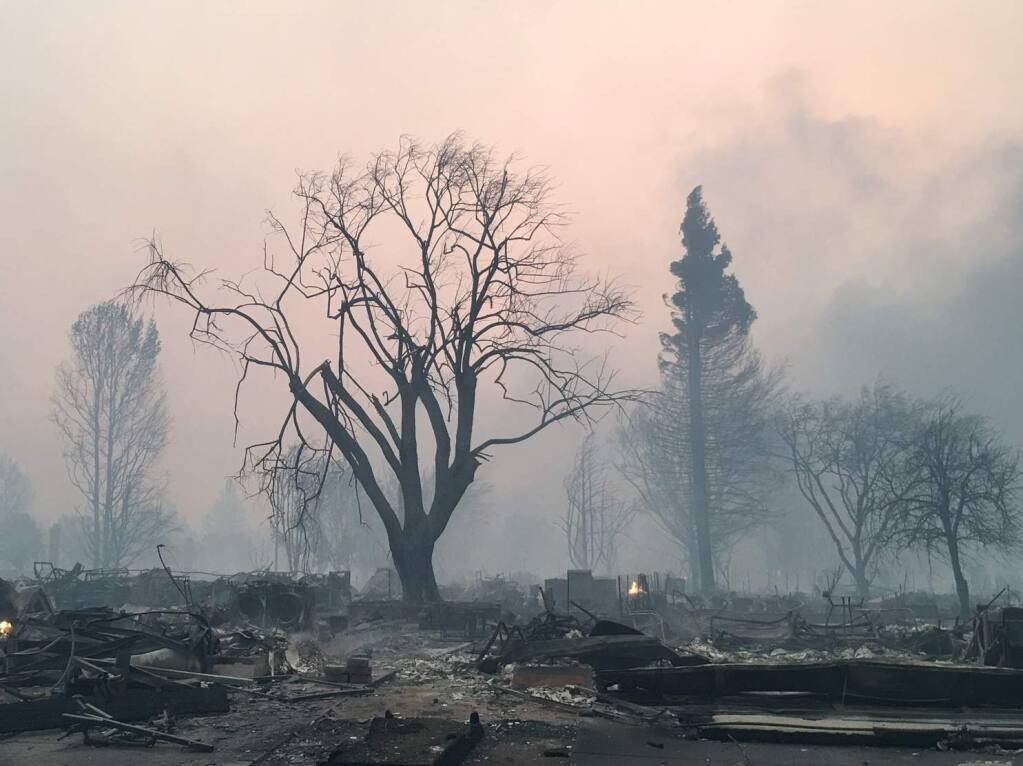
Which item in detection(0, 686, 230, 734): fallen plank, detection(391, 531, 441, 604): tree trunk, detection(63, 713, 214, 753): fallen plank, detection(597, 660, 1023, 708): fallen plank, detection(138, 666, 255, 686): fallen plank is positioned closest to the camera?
detection(63, 713, 214, 753): fallen plank

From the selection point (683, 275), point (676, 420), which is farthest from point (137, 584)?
point (683, 275)

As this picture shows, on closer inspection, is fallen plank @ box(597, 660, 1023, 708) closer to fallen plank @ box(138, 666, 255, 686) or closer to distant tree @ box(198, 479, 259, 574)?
fallen plank @ box(138, 666, 255, 686)

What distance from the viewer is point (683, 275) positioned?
1886 inches

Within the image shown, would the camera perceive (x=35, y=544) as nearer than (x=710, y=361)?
No

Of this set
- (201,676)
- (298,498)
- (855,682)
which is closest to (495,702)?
(201,676)

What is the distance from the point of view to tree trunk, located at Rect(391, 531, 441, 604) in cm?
2233

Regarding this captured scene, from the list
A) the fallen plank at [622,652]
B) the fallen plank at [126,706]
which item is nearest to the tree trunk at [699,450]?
the fallen plank at [622,652]

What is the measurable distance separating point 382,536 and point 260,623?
57049mm

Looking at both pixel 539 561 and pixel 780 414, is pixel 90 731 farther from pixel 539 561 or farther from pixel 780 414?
pixel 539 561

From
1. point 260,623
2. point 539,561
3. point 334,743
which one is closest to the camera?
point 334,743

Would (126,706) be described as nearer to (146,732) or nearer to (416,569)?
(146,732)

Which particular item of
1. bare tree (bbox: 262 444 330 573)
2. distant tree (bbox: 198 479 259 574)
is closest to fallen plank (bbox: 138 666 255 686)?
bare tree (bbox: 262 444 330 573)

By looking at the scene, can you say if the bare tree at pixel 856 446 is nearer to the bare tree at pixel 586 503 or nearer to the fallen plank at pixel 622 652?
the bare tree at pixel 586 503

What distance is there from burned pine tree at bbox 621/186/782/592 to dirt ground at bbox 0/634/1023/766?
35.7m
